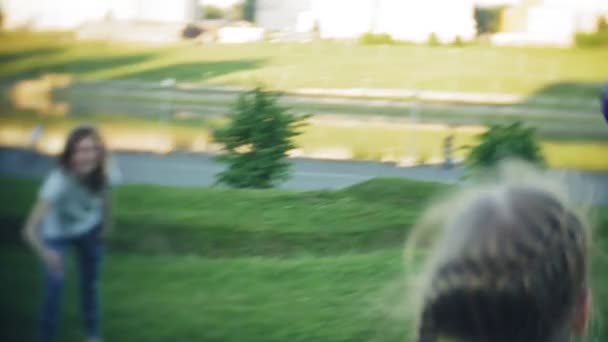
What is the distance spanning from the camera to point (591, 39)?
3244 mm

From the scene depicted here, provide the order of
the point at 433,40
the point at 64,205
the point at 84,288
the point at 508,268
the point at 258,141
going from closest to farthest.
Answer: the point at 508,268 → the point at 64,205 → the point at 84,288 → the point at 258,141 → the point at 433,40

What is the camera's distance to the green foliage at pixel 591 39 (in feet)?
10.6

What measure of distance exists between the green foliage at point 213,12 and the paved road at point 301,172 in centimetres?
54

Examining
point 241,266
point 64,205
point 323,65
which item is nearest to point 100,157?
point 64,205

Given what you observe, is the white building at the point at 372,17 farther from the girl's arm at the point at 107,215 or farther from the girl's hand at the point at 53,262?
the girl's hand at the point at 53,262

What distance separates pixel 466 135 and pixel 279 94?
74 centimetres

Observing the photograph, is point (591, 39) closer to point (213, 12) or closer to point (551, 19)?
point (551, 19)

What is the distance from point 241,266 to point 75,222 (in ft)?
2.01

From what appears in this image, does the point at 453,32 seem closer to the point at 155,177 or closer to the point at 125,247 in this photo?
the point at 155,177

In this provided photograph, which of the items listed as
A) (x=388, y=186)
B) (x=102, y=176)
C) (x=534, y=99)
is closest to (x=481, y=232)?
(x=102, y=176)

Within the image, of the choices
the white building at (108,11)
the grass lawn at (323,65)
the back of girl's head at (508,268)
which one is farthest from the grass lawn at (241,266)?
the back of girl's head at (508,268)

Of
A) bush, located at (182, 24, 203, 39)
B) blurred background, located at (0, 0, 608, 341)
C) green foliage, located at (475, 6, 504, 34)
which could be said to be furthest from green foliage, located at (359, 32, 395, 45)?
bush, located at (182, 24, 203, 39)

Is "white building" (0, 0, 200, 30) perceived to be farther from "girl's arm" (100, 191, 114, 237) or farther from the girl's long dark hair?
"girl's arm" (100, 191, 114, 237)

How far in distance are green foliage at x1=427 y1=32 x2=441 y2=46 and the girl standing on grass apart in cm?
132
